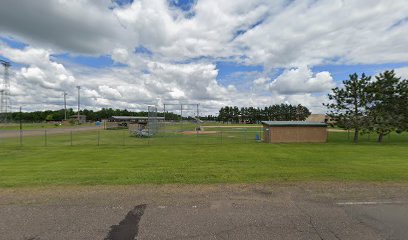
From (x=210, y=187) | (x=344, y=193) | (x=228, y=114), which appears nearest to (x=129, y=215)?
(x=210, y=187)

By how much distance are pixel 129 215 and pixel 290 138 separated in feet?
67.0

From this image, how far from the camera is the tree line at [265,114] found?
120 metres

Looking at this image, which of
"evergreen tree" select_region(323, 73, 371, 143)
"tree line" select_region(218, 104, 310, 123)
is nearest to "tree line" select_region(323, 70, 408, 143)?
"evergreen tree" select_region(323, 73, 371, 143)

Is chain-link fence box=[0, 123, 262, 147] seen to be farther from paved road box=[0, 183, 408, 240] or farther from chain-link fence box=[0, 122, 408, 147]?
paved road box=[0, 183, 408, 240]

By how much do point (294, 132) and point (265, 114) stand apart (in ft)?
348

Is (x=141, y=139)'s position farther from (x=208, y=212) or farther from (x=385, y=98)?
(x=385, y=98)

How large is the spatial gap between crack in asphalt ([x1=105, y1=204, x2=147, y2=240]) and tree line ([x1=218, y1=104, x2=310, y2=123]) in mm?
121965

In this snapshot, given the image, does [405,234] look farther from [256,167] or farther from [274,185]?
[256,167]

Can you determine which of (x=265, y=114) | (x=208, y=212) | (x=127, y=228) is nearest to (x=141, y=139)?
(x=208, y=212)

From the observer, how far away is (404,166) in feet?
33.5

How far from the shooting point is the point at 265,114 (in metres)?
126

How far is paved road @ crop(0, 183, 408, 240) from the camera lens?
4152mm

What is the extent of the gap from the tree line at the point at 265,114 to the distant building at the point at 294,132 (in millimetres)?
100347

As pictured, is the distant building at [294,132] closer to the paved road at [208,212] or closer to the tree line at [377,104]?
the tree line at [377,104]
